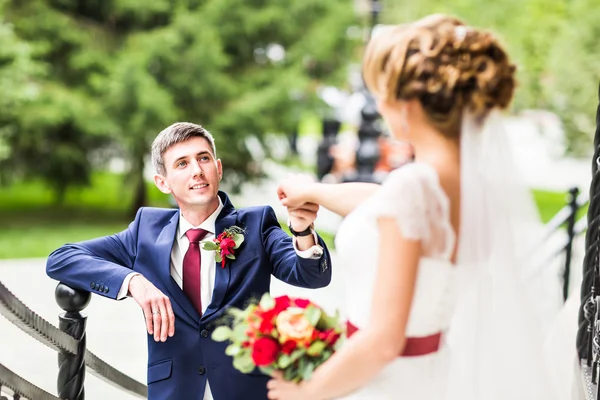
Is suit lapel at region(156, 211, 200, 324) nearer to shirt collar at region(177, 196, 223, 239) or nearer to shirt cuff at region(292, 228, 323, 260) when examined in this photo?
shirt collar at region(177, 196, 223, 239)

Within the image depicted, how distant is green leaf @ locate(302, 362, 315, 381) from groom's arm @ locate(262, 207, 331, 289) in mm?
570

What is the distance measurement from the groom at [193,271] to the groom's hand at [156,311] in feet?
0.12

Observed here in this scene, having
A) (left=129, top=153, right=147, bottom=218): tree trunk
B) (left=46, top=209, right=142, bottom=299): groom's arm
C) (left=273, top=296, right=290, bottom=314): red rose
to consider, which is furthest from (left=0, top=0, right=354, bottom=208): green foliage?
(left=273, top=296, right=290, bottom=314): red rose

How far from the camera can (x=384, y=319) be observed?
6.03ft

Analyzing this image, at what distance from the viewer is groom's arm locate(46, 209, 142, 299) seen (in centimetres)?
258

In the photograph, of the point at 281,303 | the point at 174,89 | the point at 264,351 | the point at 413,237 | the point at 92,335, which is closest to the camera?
the point at 413,237

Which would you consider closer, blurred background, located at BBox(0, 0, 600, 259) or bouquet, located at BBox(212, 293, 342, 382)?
bouquet, located at BBox(212, 293, 342, 382)

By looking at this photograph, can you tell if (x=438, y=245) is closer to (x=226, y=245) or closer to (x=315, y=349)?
(x=315, y=349)

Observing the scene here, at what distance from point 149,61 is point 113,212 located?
4.55m

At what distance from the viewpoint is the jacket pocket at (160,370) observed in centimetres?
266

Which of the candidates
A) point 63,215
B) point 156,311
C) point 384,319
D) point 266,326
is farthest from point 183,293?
point 63,215

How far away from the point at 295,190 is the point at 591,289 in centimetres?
152

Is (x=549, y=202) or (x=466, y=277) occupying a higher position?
(x=549, y=202)

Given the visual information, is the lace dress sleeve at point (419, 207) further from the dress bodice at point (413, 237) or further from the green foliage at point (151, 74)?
the green foliage at point (151, 74)
